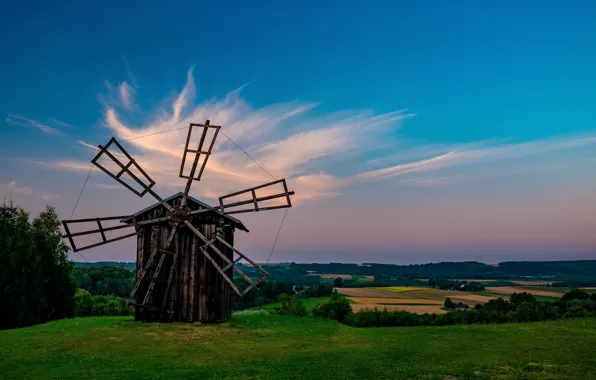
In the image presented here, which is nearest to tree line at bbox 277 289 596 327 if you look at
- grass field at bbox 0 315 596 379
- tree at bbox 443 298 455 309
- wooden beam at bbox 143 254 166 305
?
grass field at bbox 0 315 596 379

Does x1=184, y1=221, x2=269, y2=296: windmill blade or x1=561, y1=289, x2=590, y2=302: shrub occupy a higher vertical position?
x1=184, y1=221, x2=269, y2=296: windmill blade

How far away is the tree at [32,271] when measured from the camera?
38031mm

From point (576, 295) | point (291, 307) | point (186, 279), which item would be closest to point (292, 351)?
point (186, 279)

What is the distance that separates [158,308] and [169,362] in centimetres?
1137

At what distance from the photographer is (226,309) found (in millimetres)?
30016

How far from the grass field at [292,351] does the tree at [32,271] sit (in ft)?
39.2

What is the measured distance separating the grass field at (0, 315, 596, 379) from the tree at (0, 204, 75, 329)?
11956mm

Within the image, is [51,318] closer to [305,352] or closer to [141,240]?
[141,240]

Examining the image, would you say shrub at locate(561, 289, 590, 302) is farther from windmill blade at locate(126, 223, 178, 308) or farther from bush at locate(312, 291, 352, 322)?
windmill blade at locate(126, 223, 178, 308)

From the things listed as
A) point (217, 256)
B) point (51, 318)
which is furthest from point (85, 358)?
point (51, 318)

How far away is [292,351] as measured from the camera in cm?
2052

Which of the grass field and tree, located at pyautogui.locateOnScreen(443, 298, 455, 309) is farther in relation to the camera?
tree, located at pyautogui.locateOnScreen(443, 298, 455, 309)

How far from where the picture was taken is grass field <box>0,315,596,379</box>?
614 inches

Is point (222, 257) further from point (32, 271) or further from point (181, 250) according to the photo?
point (32, 271)
